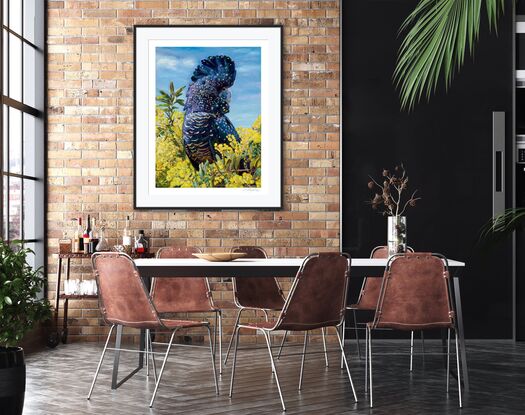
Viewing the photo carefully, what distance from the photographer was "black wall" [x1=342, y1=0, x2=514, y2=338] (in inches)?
307

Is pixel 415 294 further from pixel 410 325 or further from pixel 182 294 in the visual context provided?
pixel 182 294

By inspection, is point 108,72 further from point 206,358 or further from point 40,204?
point 206,358

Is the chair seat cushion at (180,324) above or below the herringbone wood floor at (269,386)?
above

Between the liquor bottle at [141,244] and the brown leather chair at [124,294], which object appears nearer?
the brown leather chair at [124,294]

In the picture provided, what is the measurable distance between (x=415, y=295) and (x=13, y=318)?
91.6 inches

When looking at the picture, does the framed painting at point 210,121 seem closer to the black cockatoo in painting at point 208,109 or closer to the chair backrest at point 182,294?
the black cockatoo in painting at point 208,109

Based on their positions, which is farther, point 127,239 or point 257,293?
point 127,239

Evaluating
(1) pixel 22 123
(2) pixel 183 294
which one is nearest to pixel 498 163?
(2) pixel 183 294

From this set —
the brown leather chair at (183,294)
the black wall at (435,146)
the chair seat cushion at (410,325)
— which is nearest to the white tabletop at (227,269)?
the chair seat cushion at (410,325)

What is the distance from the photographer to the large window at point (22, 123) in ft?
23.4

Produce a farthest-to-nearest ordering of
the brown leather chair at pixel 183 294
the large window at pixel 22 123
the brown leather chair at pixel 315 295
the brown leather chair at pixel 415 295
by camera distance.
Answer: the large window at pixel 22 123 → the brown leather chair at pixel 183 294 → the brown leather chair at pixel 415 295 → the brown leather chair at pixel 315 295

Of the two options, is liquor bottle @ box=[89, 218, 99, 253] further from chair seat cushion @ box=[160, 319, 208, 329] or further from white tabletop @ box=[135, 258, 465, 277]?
chair seat cushion @ box=[160, 319, 208, 329]

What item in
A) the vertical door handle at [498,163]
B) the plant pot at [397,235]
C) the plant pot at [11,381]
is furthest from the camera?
the vertical door handle at [498,163]

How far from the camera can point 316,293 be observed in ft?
16.4
